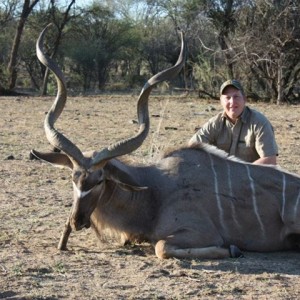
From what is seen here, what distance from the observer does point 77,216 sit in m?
3.73

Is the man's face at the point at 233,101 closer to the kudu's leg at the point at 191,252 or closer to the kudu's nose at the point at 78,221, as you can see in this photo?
the kudu's leg at the point at 191,252

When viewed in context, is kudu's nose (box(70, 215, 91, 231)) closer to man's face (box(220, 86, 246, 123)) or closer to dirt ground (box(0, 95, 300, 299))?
dirt ground (box(0, 95, 300, 299))

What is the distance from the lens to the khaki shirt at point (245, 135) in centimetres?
476

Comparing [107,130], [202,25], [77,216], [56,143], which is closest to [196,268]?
[77,216]

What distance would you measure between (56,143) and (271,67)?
550 inches

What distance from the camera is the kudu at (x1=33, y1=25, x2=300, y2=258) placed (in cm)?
384

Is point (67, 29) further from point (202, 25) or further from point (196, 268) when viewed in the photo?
point (196, 268)

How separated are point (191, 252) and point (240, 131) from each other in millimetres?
1389

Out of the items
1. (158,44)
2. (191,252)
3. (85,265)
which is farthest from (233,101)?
(158,44)

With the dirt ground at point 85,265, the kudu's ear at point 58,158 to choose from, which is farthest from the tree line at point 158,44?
the kudu's ear at point 58,158

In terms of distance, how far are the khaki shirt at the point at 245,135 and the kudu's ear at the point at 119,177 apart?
3.19 ft

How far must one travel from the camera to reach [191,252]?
379 cm

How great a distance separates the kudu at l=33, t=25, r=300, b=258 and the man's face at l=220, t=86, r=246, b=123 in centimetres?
66

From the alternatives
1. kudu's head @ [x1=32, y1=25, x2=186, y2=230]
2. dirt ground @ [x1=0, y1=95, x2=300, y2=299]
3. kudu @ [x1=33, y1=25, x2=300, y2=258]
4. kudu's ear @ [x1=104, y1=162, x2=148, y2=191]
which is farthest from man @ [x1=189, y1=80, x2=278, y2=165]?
kudu's ear @ [x1=104, y1=162, x2=148, y2=191]
